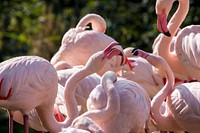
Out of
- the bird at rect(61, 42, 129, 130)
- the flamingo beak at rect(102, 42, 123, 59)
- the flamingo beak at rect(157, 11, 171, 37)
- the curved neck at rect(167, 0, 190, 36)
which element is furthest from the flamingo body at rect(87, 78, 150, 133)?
the curved neck at rect(167, 0, 190, 36)

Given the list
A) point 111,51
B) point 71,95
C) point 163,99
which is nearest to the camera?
point 111,51

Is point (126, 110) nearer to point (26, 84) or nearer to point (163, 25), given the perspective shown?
point (26, 84)

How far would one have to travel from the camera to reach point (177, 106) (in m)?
8.27

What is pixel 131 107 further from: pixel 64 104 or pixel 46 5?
pixel 46 5

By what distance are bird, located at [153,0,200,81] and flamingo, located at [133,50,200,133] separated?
100 cm

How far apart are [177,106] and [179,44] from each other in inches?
66.4

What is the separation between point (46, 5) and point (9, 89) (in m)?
13.3

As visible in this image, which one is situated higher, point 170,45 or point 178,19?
point 178,19

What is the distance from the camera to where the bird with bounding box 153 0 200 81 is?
31.4 ft

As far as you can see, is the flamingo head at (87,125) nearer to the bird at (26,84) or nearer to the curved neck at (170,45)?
the bird at (26,84)

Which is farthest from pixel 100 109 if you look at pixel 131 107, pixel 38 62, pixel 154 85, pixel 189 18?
pixel 189 18

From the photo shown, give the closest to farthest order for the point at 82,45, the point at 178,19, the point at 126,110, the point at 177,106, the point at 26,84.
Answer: the point at 126,110, the point at 26,84, the point at 177,106, the point at 82,45, the point at 178,19

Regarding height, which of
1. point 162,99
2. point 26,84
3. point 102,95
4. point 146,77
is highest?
point 26,84

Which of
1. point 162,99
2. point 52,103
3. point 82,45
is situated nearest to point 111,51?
point 52,103
